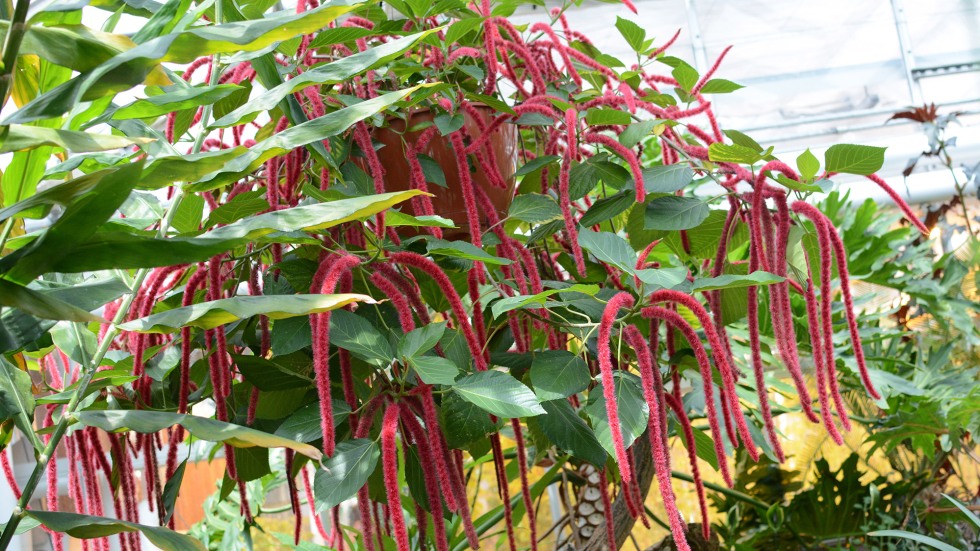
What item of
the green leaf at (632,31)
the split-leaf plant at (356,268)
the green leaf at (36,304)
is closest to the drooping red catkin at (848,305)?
the split-leaf plant at (356,268)

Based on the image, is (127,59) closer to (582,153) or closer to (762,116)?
(582,153)

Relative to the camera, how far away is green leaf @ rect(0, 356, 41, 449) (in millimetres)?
617

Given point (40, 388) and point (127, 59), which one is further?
point (40, 388)

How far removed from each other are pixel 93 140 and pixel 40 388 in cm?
51

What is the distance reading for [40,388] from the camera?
0.91 metres

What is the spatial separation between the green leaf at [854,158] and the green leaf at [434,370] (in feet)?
1.07

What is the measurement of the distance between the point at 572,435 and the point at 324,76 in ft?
1.05

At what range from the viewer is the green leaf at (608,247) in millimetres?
639

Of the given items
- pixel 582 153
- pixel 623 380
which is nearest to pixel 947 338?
pixel 582 153

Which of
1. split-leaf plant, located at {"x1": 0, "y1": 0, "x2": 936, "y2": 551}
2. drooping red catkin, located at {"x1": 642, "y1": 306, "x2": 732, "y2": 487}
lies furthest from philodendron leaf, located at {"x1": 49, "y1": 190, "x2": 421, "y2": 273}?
drooping red catkin, located at {"x1": 642, "y1": 306, "x2": 732, "y2": 487}

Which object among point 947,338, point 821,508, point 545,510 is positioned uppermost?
point 947,338

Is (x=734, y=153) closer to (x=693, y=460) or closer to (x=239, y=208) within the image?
(x=693, y=460)

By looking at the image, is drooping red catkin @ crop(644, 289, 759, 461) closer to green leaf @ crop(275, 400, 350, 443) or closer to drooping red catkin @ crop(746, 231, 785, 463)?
drooping red catkin @ crop(746, 231, 785, 463)

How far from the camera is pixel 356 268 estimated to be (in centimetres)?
71
